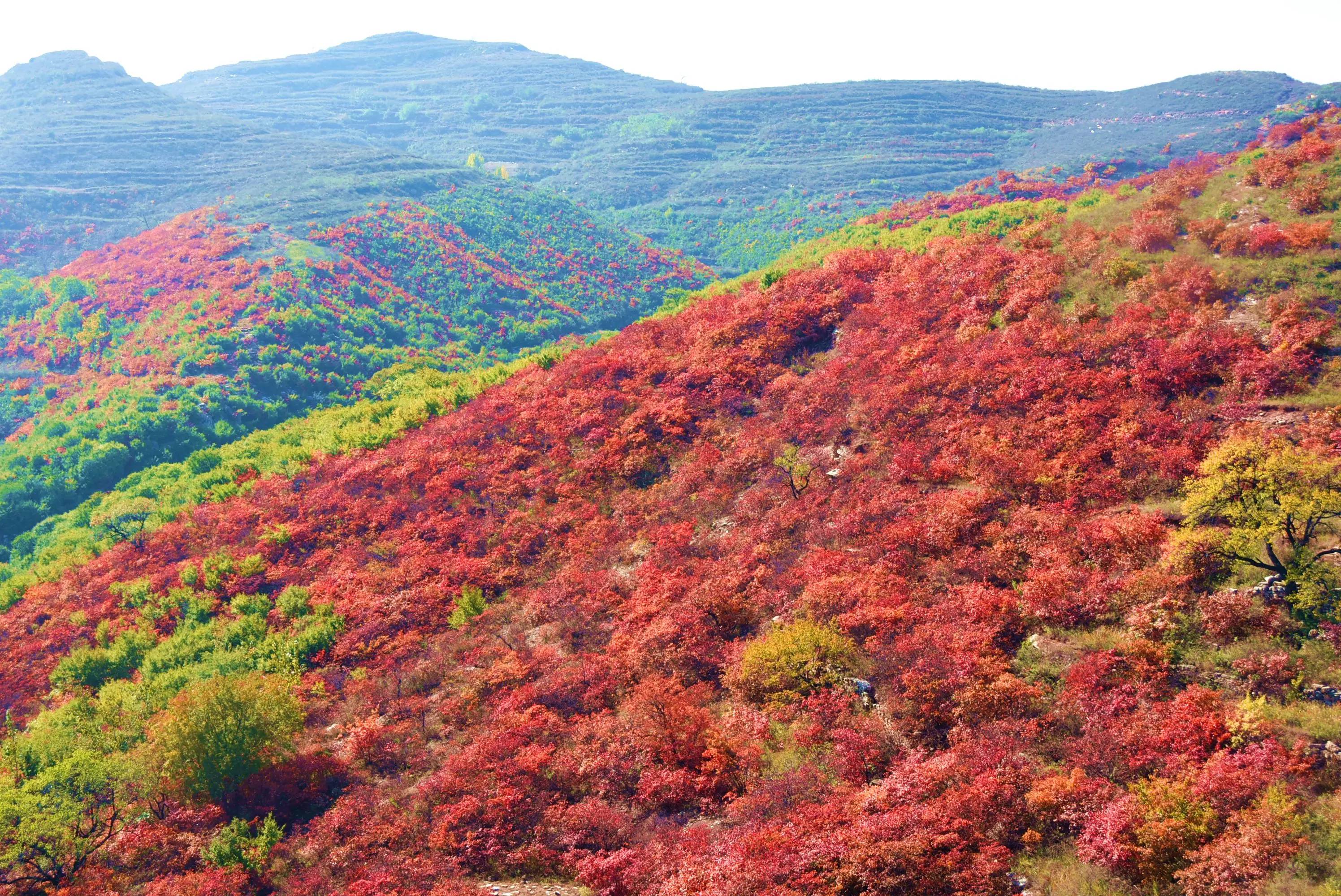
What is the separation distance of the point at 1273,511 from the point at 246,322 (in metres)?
93.8

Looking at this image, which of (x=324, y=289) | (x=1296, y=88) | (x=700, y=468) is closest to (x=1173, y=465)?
(x=700, y=468)

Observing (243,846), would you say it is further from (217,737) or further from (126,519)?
(126,519)

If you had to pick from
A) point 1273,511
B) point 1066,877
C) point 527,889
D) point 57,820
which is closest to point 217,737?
point 57,820

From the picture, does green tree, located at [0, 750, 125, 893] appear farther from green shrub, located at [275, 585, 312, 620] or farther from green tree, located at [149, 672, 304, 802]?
green shrub, located at [275, 585, 312, 620]

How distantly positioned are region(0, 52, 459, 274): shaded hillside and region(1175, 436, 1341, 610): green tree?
399 feet

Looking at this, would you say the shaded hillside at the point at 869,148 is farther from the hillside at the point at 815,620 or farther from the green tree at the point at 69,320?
the hillside at the point at 815,620

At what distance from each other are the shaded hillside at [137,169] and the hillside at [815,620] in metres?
99.2

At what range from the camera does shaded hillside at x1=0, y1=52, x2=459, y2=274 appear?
387 ft

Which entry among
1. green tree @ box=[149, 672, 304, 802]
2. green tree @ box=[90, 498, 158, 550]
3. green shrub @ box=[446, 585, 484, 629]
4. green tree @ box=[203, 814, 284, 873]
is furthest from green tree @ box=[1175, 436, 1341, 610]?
green tree @ box=[90, 498, 158, 550]

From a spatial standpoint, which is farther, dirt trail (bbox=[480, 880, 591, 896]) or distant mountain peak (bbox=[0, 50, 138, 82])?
distant mountain peak (bbox=[0, 50, 138, 82])

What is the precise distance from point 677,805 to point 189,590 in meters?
29.4

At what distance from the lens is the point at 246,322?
85.3 meters

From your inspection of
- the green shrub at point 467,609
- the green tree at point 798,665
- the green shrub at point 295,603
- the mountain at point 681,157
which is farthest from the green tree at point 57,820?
the mountain at point 681,157

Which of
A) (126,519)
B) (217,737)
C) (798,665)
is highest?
(798,665)
